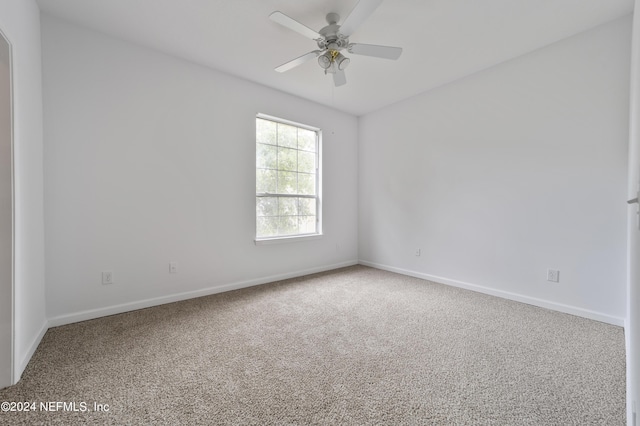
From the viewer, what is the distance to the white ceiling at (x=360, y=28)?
216cm

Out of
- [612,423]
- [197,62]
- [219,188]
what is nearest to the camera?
[612,423]

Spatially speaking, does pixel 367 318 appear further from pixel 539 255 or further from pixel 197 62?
pixel 197 62

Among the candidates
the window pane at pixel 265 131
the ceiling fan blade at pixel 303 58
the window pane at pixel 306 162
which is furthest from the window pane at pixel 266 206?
the ceiling fan blade at pixel 303 58

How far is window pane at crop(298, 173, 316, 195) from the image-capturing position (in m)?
4.10

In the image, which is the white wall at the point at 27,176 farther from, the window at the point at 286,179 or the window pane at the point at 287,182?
the window pane at the point at 287,182

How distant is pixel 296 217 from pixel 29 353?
2879 millimetres

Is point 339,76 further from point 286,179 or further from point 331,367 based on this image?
point 331,367

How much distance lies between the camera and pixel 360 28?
2439 millimetres

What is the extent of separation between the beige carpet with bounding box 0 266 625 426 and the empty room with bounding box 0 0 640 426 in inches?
0.6

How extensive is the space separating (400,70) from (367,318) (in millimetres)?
2741

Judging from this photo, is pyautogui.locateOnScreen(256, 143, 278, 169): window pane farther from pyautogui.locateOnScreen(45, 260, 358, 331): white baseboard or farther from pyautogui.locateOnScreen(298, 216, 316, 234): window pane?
pyautogui.locateOnScreen(45, 260, 358, 331): white baseboard

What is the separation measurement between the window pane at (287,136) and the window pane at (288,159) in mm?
85

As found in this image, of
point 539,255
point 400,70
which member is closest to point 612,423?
point 539,255

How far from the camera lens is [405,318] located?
2.54 m
